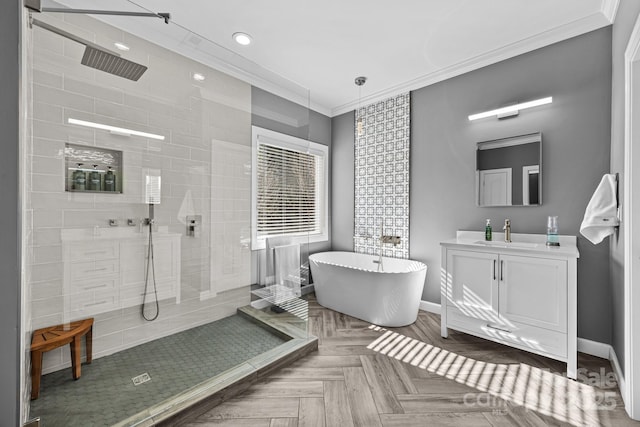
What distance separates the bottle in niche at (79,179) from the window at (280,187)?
1195 mm

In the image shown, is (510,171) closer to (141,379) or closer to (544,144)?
(544,144)

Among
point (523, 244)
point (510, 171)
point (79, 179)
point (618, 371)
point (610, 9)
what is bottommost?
point (618, 371)

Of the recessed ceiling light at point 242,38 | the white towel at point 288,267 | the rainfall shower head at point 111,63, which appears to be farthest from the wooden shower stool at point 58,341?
the recessed ceiling light at point 242,38

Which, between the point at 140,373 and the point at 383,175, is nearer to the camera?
the point at 140,373

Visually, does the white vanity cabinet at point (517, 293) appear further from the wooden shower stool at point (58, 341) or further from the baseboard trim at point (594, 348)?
the wooden shower stool at point (58, 341)

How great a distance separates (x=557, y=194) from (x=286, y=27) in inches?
105

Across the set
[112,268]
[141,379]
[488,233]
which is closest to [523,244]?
[488,233]

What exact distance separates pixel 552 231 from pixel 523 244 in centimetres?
25

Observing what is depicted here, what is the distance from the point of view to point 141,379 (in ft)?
5.54

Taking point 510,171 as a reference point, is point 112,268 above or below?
below

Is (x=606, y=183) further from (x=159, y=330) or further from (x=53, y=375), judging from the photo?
(x=53, y=375)

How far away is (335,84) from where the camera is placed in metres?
3.31

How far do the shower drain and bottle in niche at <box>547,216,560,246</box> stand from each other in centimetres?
304

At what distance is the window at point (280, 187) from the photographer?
2.66m
